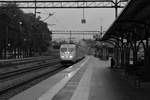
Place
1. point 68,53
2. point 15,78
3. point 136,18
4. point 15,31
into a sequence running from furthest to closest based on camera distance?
point 15,31 → point 68,53 → point 15,78 → point 136,18

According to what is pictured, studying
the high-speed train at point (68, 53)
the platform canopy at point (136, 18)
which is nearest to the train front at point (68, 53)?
the high-speed train at point (68, 53)

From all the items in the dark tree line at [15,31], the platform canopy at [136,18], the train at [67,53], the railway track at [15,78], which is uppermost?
the dark tree line at [15,31]

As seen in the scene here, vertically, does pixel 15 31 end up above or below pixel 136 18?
above

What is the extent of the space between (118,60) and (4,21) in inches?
1153

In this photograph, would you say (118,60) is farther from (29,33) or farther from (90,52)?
(90,52)

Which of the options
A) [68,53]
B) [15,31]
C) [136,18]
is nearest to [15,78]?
[136,18]

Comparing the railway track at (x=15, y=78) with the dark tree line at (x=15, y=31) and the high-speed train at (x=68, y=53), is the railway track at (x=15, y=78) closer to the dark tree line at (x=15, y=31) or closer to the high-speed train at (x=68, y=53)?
the high-speed train at (x=68, y=53)

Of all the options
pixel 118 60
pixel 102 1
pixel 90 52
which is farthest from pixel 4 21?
pixel 90 52

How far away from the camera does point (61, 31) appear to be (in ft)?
276

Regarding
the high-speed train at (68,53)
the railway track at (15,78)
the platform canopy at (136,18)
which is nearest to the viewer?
the platform canopy at (136,18)

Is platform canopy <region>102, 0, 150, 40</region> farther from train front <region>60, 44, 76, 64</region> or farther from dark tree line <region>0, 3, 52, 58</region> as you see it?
dark tree line <region>0, 3, 52, 58</region>

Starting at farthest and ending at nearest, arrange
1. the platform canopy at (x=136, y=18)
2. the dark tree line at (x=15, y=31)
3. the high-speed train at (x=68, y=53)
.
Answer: the dark tree line at (x=15, y=31)
the high-speed train at (x=68, y=53)
the platform canopy at (x=136, y=18)

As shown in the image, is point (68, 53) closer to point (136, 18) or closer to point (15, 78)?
point (15, 78)

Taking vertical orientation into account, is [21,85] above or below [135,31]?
below
